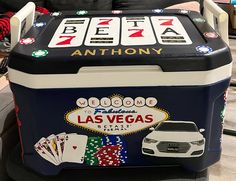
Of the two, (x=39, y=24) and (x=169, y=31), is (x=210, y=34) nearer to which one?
(x=169, y=31)

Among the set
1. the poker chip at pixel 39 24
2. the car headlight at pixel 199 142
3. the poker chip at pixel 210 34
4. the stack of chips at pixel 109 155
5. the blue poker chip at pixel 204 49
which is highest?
the poker chip at pixel 39 24

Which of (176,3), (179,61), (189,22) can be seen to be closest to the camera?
(179,61)

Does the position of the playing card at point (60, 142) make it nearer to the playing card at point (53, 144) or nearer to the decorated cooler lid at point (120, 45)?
the playing card at point (53, 144)

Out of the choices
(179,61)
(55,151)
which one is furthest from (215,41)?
(55,151)

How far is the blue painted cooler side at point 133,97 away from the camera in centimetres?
57

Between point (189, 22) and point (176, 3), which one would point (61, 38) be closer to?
point (189, 22)

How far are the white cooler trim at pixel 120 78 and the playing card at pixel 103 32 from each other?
62 mm

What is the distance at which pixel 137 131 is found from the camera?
60cm

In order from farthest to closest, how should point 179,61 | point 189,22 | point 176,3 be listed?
1. point 176,3
2. point 189,22
3. point 179,61

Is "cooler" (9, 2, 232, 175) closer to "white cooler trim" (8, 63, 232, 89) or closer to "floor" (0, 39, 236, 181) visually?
"white cooler trim" (8, 63, 232, 89)

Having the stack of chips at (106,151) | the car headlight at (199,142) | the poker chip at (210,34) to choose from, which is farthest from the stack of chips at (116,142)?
the poker chip at (210,34)

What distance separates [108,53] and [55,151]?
0.19m

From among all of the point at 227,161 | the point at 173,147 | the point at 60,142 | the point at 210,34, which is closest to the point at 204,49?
the point at 210,34

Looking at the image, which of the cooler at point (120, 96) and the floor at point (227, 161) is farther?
the floor at point (227, 161)
